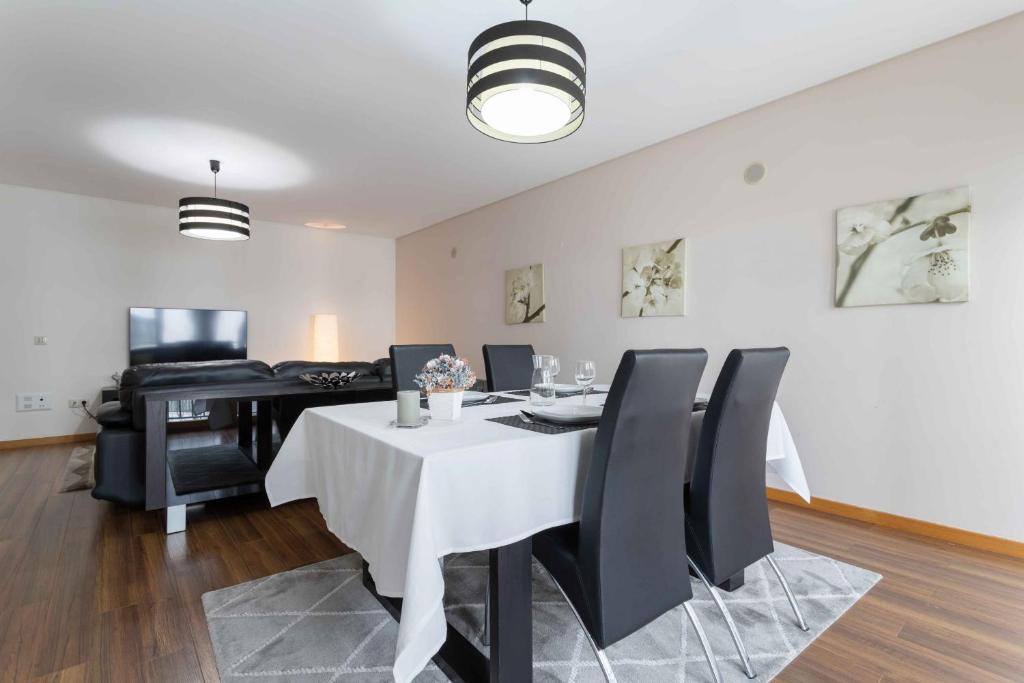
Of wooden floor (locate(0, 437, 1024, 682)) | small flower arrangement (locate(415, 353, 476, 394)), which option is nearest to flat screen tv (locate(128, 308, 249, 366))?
wooden floor (locate(0, 437, 1024, 682))

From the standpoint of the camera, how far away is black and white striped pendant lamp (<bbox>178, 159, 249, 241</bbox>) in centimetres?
366

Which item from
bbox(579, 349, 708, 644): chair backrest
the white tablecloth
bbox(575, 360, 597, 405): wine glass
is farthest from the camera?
bbox(575, 360, 597, 405): wine glass

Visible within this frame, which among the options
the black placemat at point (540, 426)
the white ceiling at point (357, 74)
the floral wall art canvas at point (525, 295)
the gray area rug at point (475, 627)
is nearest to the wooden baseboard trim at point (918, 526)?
the gray area rug at point (475, 627)

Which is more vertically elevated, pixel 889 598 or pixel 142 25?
pixel 142 25

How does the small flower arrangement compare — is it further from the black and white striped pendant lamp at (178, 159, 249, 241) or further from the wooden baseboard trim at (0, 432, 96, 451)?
the wooden baseboard trim at (0, 432, 96, 451)

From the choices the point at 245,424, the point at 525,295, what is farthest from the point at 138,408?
the point at 525,295

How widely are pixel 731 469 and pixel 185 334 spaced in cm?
599

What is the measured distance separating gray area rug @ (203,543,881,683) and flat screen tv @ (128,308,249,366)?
4.46 metres

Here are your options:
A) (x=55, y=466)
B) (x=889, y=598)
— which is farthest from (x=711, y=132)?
(x=55, y=466)

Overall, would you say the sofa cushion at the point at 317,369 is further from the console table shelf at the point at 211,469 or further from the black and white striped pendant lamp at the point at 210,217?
the black and white striped pendant lamp at the point at 210,217

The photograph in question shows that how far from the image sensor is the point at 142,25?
2361 millimetres

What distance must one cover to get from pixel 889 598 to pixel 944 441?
1.06 meters

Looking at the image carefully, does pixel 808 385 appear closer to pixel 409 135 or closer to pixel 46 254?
pixel 409 135

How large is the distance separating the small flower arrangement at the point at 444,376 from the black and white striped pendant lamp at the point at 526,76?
0.98 m
